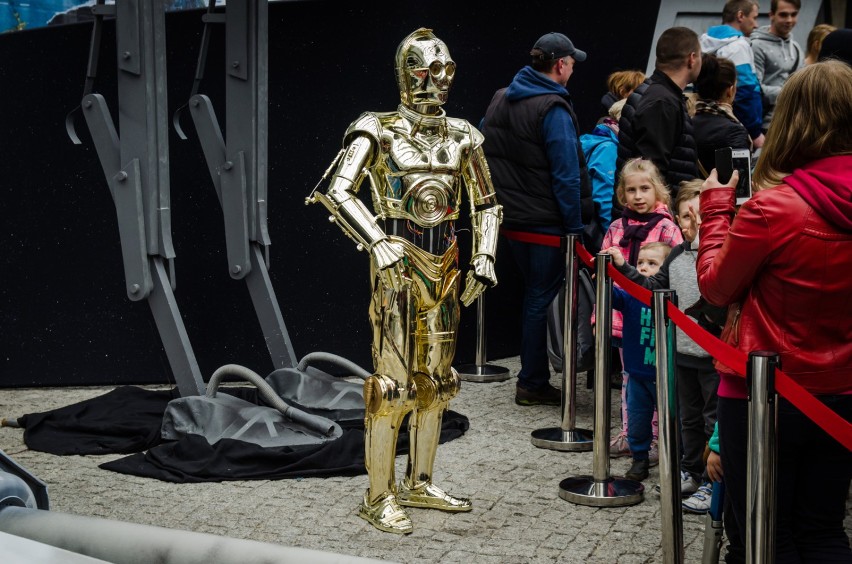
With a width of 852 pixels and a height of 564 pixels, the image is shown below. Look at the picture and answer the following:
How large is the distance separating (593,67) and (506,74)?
0.96 meters

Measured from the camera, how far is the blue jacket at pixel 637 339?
578 centimetres

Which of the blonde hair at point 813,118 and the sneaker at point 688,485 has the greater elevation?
the blonde hair at point 813,118

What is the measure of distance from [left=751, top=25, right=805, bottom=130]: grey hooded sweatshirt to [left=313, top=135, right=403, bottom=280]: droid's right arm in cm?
495

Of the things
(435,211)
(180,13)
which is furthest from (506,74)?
(435,211)

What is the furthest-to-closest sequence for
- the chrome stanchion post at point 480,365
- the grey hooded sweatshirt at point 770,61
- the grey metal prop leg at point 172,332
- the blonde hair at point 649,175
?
the grey hooded sweatshirt at point 770,61
the chrome stanchion post at point 480,365
the grey metal prop leg at point 172,332
the blonde hair at point 649,175

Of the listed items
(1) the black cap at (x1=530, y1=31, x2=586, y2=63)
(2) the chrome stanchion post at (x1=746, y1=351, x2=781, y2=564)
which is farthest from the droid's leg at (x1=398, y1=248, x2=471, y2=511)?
(1) the black cap at (x1=530, y1=31, x2=586, y2=63)

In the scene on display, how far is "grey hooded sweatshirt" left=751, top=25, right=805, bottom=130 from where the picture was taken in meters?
9.09

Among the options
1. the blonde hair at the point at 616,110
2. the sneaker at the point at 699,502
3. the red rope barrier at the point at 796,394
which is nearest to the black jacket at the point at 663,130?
the blonde hair at the point at 616,110

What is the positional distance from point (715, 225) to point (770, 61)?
5.95 metres

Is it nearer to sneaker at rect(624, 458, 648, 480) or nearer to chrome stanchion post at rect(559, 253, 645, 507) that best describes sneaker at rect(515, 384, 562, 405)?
sneaker at rect(624, 458, 648, 480)

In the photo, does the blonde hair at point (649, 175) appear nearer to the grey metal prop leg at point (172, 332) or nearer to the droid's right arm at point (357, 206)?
the droid's right arm at point (357, 206)

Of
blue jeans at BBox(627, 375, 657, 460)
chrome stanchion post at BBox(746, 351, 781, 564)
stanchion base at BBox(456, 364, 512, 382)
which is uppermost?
chrome stanchion post at BBox(746, 351, 781, 564)

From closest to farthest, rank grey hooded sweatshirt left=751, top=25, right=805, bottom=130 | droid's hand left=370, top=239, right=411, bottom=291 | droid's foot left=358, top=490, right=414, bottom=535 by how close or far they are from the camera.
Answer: droid's hand left=370, top=239, right=411, bottom=291 → droid's foot left=358, top=490, right=414, bottom=535 → grey hooded sweatshirt left=751, top=25, right=805, bottom=130

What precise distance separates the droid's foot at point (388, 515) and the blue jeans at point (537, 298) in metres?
2.37
